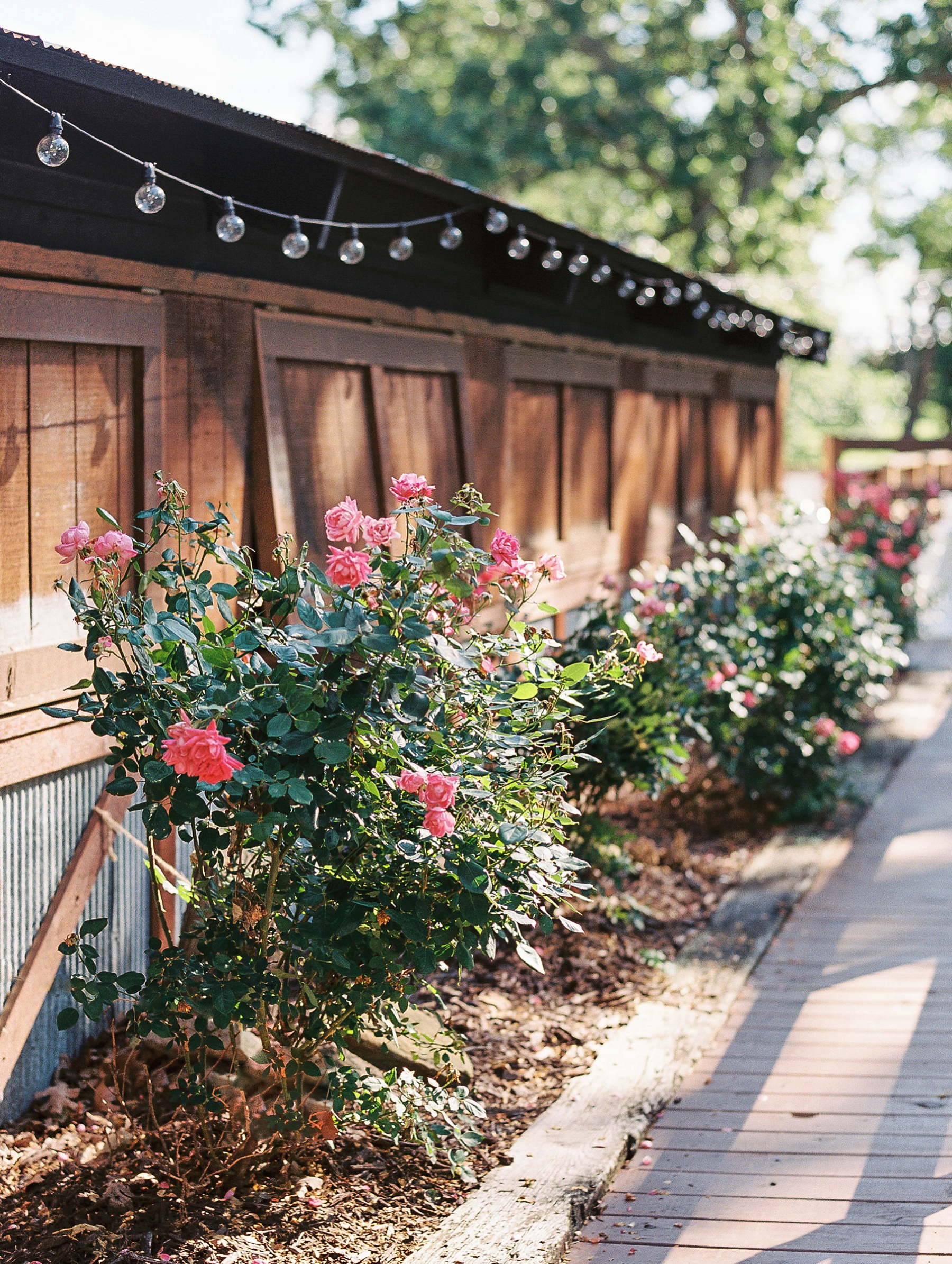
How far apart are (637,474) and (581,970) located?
391 cm

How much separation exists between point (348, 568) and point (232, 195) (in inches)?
77.8

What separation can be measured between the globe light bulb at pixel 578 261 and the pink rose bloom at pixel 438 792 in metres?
3.62

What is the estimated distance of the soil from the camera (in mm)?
2912

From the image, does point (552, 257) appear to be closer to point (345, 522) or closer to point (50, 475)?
point (50, 475)

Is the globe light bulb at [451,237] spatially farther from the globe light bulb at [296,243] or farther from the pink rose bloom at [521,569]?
the pink rose bloom at [521,569]

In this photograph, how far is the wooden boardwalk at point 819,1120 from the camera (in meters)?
3.08

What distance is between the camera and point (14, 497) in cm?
332

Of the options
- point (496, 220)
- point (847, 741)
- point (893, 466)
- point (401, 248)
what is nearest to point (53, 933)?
point (401, 248)

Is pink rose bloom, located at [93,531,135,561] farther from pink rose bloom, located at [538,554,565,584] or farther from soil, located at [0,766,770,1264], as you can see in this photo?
soil, located at [0,766,770,1264]

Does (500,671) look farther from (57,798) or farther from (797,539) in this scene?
(797,539)

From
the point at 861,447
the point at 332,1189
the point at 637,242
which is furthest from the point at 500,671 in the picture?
the point at 637,242

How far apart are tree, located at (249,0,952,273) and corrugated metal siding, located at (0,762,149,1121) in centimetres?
1321

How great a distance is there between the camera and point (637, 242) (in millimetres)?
22609

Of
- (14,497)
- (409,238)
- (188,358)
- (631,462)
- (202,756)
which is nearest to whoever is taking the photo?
(202,756)
